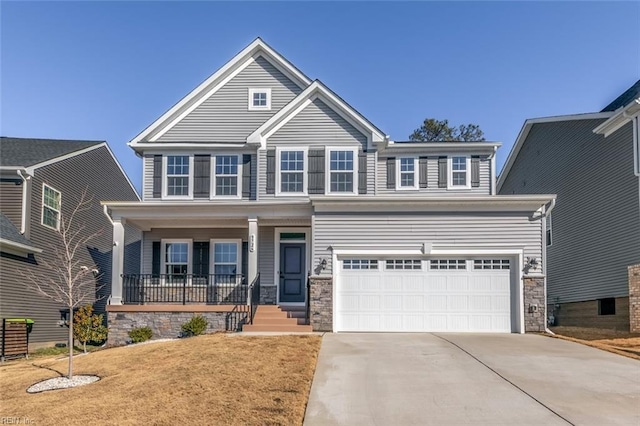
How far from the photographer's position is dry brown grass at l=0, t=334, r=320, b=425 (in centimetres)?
916

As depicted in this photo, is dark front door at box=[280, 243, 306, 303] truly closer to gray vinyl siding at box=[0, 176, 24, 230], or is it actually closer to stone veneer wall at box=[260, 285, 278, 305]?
stone veneer wall at box=[260, 285, 278, 305]

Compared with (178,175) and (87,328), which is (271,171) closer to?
(178,175)

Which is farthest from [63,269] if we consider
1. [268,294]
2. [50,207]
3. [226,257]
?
[268,294]

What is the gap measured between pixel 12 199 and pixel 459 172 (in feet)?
44.9

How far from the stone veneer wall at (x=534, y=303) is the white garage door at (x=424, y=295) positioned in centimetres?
43

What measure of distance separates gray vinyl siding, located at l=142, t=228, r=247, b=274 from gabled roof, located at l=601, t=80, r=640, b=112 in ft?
40.3

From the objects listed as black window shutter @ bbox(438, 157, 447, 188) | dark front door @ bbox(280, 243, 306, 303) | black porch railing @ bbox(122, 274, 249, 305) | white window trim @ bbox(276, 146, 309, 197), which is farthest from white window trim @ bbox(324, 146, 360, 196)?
black porch railing @ bbox(122, 274, 249, 305)

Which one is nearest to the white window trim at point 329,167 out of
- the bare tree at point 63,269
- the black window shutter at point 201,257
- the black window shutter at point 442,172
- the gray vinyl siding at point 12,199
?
the black window shutter at point 442,172

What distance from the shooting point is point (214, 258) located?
2048 centimetres

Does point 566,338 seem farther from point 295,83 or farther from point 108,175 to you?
point 108,175

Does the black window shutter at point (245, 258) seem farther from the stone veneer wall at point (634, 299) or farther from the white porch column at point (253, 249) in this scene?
the stone veneer wall at point (634, 299)

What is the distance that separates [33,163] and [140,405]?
12.5 meters

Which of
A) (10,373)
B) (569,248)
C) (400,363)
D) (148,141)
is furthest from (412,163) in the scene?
(10,373)

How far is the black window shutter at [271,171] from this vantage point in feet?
65.9
